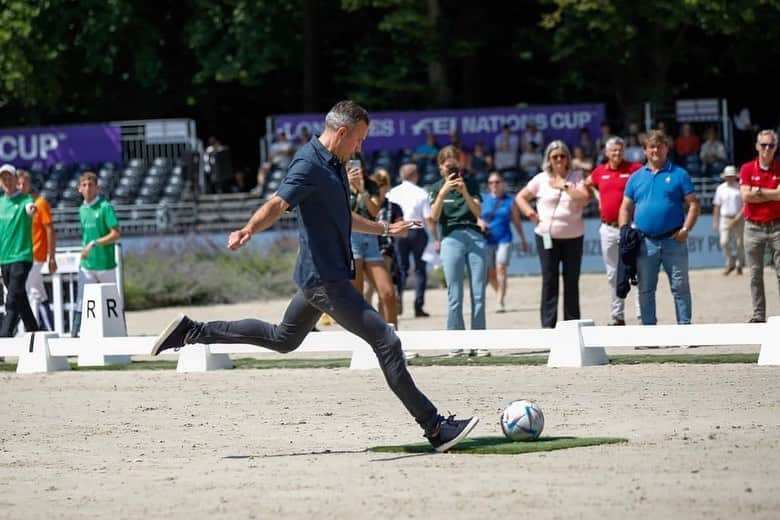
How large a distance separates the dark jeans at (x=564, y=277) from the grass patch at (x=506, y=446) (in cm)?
568

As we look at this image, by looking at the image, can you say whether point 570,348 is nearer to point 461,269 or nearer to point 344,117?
point 461,269

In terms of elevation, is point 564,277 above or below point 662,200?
below

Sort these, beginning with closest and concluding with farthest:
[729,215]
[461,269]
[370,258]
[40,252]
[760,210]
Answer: [461,269], [370,258], [760,210], [40,252], [729,215]

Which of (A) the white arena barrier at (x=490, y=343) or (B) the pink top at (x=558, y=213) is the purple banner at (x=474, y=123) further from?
(A) the white arena barrier at (x=490, y=343)

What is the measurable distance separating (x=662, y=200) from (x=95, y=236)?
6032 millimetres

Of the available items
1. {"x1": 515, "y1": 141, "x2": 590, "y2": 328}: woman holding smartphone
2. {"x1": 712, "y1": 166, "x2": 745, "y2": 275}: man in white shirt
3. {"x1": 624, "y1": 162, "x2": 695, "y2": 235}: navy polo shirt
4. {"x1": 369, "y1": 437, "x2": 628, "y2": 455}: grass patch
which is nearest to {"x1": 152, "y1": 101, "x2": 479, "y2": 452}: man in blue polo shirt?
{"x1": 369, "y1": 437, "x2": 628, "y2": 455}: grass patch

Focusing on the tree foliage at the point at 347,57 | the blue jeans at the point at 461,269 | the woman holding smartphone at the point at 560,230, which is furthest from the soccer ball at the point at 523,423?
the tree foliage at the point at 347,57

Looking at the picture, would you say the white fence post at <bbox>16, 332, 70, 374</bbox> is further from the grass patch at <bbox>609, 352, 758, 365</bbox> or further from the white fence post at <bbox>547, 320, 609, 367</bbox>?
the grass patch at <bbox>609, 352, 758, 365</bbox>

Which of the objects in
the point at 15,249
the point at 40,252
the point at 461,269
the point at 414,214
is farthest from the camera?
the point at 414,214

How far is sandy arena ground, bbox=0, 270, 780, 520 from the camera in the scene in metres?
6.86

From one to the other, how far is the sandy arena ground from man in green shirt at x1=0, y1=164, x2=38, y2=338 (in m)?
1.65

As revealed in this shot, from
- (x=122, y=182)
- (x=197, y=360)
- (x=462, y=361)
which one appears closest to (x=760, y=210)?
(x=462, y=361)

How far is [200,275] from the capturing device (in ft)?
83.4

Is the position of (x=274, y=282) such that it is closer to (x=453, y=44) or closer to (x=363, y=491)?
(x=453, y=44)
